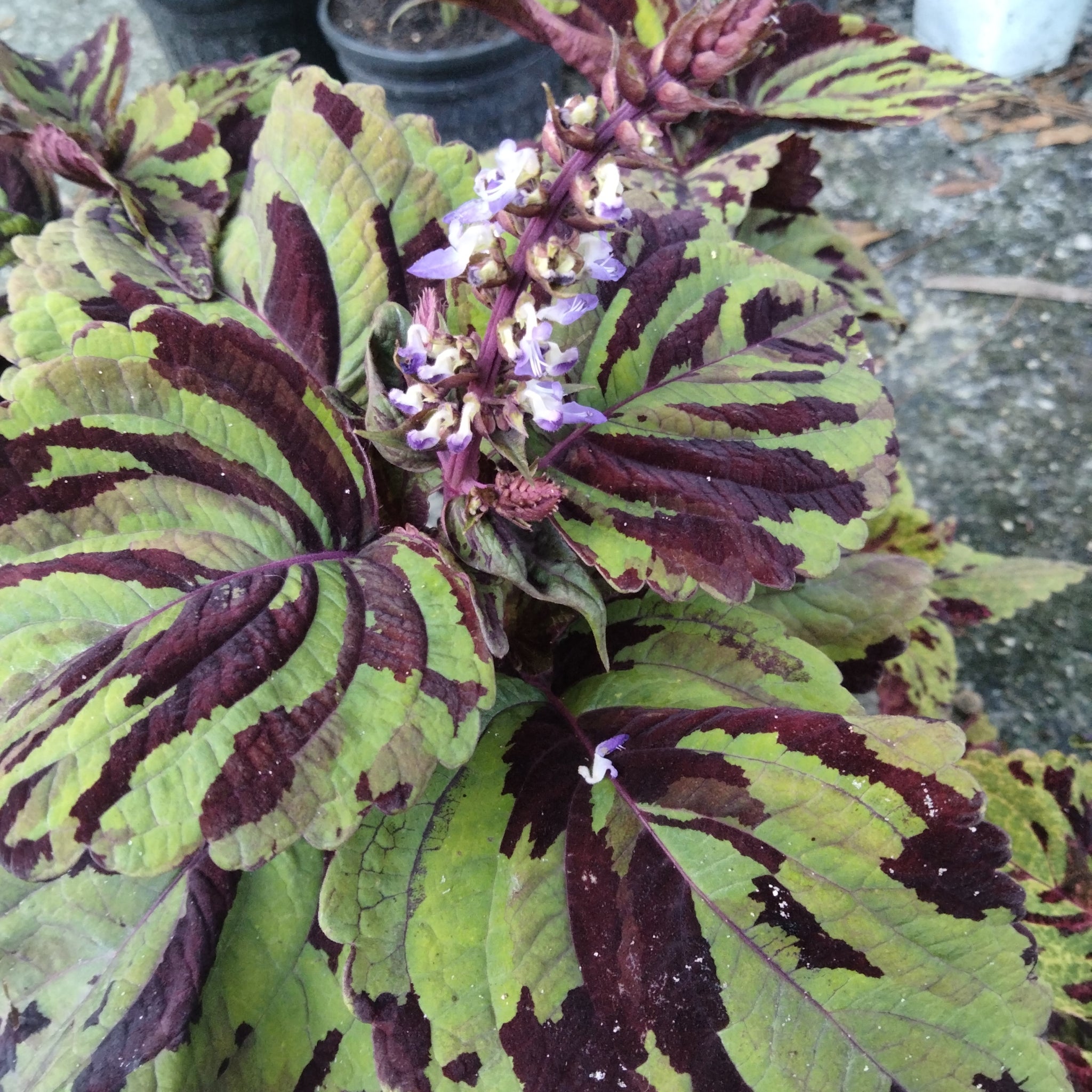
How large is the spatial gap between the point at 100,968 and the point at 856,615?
754 millimetres

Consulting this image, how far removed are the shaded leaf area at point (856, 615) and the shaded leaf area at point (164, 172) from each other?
0.65 metres

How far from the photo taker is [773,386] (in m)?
0.85

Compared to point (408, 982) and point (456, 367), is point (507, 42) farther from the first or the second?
point (408, 982)

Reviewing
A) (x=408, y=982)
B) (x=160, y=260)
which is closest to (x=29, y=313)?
(x=160, y=260)

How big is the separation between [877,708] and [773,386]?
Result: 28.5 inches

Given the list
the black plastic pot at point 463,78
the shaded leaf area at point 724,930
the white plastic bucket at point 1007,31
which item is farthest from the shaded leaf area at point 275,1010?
the white plastic bucket at point 1007,31

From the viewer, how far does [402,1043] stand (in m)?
0.69

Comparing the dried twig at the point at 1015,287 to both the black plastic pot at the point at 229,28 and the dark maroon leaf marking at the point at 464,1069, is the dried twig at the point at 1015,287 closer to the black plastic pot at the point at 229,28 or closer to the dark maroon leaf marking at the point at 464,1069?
the black plastic pot at the point at 229,28

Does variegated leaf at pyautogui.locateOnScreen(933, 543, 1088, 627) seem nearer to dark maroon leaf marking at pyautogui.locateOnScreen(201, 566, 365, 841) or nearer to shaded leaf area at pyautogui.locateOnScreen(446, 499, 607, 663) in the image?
shaded leaf area at pyautogui.locateOnScreen(446, 499, 607, 663)

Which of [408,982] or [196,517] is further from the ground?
[196,517]

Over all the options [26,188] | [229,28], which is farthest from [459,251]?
[229,28]

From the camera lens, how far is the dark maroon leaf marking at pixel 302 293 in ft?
2.91

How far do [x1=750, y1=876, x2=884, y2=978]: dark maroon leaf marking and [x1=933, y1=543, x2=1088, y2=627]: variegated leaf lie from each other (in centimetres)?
81

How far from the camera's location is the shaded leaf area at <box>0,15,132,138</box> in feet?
3.68
